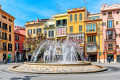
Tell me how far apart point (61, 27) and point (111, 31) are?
16.7m

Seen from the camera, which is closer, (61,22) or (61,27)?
(61,27)

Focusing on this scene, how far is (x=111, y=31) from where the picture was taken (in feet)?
150

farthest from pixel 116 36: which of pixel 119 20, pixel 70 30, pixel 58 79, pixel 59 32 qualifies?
pixel 58 79

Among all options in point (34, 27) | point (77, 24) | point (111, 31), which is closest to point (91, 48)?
point (111, 31)

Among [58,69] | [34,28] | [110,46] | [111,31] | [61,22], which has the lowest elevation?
[58,69]

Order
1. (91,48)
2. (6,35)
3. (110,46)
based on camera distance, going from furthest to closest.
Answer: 1. (6,35)
2. (91,48)
3. (110,46)

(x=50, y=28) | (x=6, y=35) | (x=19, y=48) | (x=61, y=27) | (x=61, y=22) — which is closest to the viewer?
(x=6, y=35)

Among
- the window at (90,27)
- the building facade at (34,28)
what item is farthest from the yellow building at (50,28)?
the window at (90,27)

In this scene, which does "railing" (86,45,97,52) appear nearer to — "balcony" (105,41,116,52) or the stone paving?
"balcony" (105,41,116,52)

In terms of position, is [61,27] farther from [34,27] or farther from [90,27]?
[34,27]

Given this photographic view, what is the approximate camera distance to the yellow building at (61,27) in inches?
2058

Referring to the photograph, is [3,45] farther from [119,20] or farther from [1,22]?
[119,20]

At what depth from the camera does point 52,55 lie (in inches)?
2090

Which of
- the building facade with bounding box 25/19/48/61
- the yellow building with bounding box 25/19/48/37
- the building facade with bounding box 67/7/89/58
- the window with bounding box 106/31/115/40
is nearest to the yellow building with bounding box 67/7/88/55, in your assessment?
the building facade with bounding box 67/7/89/58
